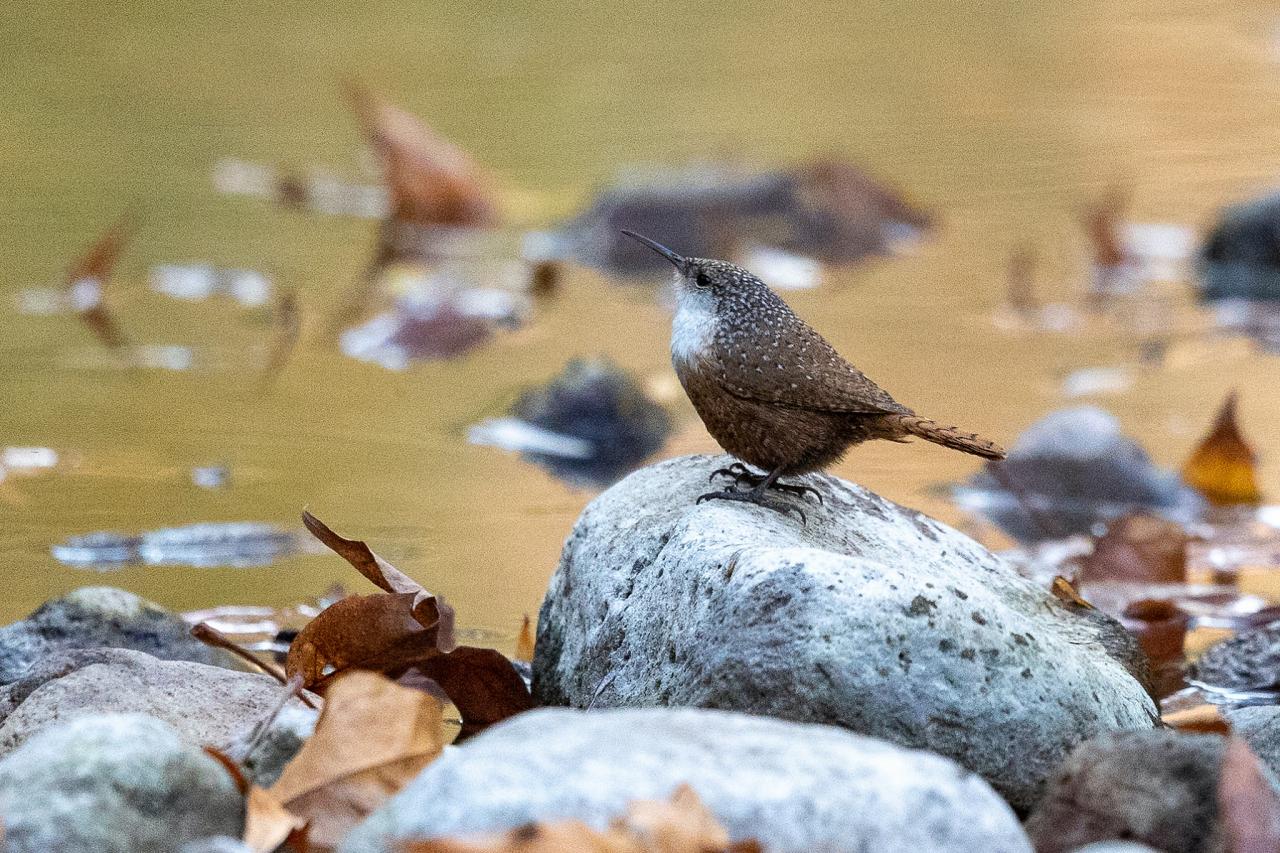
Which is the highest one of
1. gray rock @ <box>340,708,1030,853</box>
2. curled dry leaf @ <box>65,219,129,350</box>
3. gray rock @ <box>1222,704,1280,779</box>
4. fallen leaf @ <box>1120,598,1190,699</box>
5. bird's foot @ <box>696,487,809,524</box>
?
gray rock @ <box>340,708,1030,853</box>

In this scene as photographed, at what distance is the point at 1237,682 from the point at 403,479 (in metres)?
2.89

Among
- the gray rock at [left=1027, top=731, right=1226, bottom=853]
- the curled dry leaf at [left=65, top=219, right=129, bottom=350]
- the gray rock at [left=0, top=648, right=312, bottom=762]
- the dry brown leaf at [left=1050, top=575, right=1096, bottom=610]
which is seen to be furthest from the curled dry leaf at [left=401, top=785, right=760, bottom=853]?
the curled dry leaf at [left=65, top=219, right=129, bottom=350]

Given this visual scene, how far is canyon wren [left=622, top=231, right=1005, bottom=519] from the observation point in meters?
4.04

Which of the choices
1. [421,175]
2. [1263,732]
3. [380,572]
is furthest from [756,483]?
[421,175]

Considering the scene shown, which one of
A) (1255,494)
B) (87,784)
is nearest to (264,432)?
(1255,494)

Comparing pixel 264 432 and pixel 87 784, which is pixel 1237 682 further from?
pixel 264 432

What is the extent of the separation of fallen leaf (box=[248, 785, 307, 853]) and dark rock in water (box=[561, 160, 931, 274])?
21.7 feet

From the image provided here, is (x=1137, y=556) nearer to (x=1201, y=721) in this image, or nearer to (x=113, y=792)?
(x=1201, y=721)

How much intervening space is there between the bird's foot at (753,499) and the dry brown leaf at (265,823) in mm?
1344

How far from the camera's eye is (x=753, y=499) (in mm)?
4031

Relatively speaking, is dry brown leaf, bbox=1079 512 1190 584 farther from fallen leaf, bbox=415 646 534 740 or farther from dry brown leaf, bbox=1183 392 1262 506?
fallen leaf, bbox=415 646 534 740

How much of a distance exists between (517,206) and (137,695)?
22.2 ft

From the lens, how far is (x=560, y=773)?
259 cm

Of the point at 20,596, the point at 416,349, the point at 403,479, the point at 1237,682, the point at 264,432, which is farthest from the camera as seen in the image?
the point at 416,349
